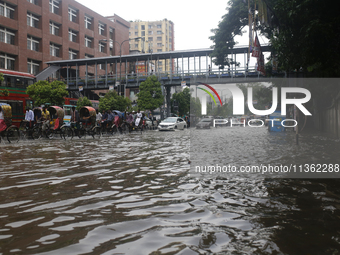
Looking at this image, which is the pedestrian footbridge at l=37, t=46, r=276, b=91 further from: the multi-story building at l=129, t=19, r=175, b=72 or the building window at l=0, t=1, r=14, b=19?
the multi-story building at l=129, t=19, r=175, b=72

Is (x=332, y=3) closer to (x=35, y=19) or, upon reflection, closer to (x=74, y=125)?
(x=74, y=125)

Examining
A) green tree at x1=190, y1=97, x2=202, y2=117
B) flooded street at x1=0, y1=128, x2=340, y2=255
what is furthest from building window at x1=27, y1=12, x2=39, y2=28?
flooded street at x1=0, y1=128, x2=340, y2=255

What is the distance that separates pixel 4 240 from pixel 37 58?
51194mm

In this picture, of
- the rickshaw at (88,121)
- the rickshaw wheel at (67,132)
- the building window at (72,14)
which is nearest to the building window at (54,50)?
the building window at (72,14)

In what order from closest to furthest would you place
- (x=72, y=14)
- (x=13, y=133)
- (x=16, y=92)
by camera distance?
(x=13, y=133) < (x=16, y=92) < (x=72, y=14)

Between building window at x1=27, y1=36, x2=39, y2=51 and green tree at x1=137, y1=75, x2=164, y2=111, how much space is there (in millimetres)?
16470

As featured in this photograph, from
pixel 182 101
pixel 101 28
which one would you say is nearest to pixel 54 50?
pixel 101 28

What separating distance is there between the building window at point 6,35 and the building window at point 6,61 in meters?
1.82

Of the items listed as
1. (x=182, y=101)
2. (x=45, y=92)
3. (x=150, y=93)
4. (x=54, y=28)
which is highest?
(x=54, y=28)

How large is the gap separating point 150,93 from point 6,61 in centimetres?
1900

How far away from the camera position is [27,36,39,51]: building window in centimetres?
4912

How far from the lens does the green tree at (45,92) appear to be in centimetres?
3209

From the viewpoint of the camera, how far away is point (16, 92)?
30.7 metres

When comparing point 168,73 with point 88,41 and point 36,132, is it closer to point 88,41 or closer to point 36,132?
point 88,41
